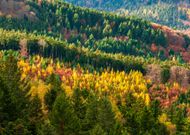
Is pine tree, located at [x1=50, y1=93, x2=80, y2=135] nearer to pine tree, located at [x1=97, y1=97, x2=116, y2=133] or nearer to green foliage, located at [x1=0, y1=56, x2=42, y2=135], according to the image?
green foliage, located at [x1=0, y1=56, x2=42, y2=135]

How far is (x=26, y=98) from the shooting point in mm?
81312

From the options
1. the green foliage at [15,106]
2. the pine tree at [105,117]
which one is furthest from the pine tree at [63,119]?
the pine tree at [105,117]

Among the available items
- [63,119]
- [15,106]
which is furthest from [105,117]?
[15,106]

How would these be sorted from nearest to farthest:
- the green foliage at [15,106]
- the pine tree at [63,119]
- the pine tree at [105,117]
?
1. the green foliage at [15,106]
2. the pine tree at [63,119]
3. the pine tree at [105,117]

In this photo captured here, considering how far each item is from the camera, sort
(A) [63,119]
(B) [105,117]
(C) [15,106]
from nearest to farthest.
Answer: (A) [63,119], (C) [15,106], (B) [105,117]

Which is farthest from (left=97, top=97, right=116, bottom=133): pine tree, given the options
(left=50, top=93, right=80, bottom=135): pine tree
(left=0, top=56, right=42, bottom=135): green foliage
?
(left=50, top=93, right=80, bottom=135): pine tree

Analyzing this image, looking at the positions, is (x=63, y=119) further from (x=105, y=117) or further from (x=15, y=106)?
(x=105, y=117)

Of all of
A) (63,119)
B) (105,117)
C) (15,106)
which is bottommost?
(105,117)

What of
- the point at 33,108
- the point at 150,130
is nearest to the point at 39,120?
the point at 33,108

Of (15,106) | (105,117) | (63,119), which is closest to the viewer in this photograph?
(63,119)

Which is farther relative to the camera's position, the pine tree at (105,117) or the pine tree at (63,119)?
the pine tree at (105,117)

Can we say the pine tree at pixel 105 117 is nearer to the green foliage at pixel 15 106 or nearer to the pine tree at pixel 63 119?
the green foliage at pixel 15 106

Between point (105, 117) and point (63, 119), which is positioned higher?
point (63, 119)

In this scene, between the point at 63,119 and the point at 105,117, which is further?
the point at 105,117
